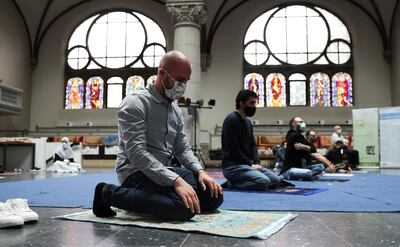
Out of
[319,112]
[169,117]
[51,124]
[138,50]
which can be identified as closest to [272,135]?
[319,112]

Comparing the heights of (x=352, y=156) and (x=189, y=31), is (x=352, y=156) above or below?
below

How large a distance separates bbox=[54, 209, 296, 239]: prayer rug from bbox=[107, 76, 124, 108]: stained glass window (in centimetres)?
1716

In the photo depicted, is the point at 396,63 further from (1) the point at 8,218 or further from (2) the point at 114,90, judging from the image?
(1) the point at 8,218

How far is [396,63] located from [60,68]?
15864mm

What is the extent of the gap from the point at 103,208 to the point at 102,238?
2.42 ft

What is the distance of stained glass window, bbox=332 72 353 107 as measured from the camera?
1878 cm

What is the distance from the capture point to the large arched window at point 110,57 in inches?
791

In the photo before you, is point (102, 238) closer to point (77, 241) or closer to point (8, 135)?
point (77, 241)

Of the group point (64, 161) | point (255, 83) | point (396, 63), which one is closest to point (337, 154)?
point (255, 83)

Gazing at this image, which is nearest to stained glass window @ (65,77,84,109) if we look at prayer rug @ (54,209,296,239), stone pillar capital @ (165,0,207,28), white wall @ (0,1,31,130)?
white wall @ (0,1,31,130)

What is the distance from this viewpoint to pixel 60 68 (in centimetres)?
2053

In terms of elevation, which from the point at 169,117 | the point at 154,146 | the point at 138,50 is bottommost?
the point at 154,146

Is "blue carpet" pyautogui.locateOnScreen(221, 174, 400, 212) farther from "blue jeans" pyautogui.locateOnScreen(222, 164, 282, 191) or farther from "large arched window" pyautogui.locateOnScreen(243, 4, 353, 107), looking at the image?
"large arched window" pyautogui.locateOnScreen(243, 4, 353, 107)

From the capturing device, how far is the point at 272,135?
1825 cm
